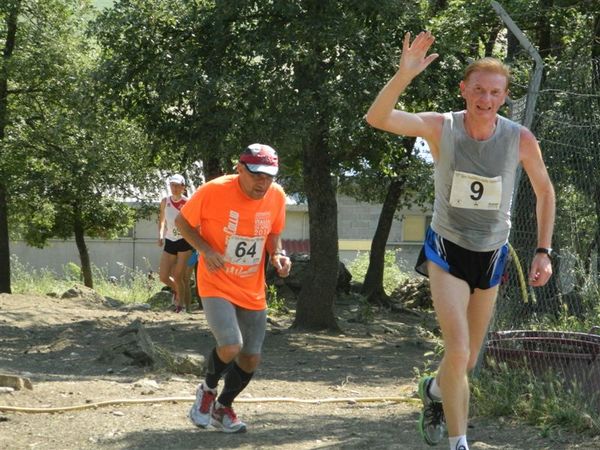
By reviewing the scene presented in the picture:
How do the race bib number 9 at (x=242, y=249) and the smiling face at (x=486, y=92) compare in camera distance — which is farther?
the race bib number 9 at (x=242, y=249)

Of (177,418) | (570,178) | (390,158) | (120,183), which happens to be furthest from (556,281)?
(120,183)

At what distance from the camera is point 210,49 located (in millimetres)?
13992

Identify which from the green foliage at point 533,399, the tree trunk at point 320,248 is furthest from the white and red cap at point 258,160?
the tree trunk at point 320,248

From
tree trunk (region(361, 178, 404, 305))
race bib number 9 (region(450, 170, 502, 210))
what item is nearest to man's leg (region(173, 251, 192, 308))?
tree trunk (region(361, 178, 404, 305))

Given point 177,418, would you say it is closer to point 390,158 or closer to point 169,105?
point 169,105

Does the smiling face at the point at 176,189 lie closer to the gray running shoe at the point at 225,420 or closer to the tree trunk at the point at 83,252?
the gray running shoe at the point at 225,420

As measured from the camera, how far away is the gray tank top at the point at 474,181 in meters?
5.62

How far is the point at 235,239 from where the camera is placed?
7.02 m

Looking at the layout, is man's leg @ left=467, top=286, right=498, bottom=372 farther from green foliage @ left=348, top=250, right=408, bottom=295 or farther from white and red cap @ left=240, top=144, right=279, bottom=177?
green foliage @ left=348, top=250, right=408, bottom=295

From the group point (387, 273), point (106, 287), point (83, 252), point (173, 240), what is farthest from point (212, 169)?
point (83, 252)

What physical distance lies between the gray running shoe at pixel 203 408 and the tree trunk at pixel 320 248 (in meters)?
8.09

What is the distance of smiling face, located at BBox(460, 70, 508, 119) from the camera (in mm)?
5551

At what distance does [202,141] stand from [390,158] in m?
5.30

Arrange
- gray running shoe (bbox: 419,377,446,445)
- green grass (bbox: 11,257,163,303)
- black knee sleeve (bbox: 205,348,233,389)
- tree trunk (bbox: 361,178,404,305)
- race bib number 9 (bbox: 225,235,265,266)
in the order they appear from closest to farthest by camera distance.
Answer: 1. gray running shoe (bbox: 419,377,446,445)
2. race bib number 9 (bbox: 225,235,265,266)
3. black knee sleeve (bbox: 205,348,233,389)
4. tree trunk (bbox: 361,178,404,305)
5. green grass (bbox: 11,257,163,303)
